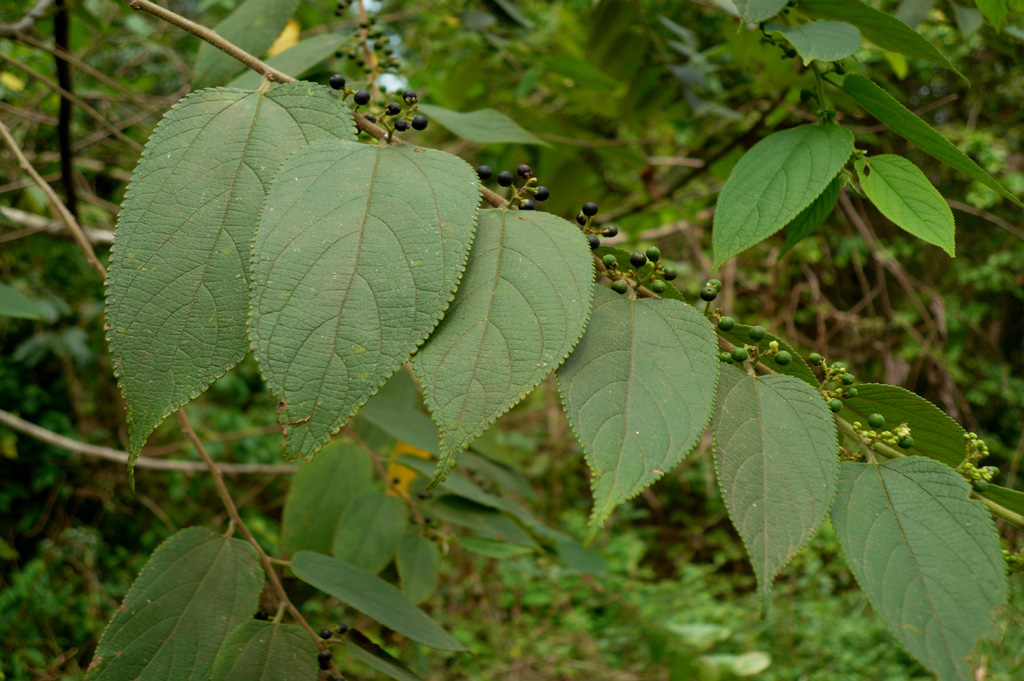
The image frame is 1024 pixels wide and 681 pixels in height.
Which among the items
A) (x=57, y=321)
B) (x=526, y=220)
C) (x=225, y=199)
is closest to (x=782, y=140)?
(x=526, y=220)

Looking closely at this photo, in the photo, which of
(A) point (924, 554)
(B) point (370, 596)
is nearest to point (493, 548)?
(B) point (370, 596)

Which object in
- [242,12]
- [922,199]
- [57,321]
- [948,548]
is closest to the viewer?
[948,548]

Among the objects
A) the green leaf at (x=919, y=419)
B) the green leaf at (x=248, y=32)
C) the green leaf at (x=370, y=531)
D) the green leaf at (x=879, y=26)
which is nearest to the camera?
the green leaf at (x=919, y=419)

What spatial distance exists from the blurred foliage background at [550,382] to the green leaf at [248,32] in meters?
1.19

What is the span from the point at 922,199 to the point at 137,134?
380 cm

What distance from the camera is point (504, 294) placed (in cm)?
69

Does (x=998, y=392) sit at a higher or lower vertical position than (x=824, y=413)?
lower

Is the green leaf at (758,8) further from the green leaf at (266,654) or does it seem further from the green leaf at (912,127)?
the green leaf at (266,654)

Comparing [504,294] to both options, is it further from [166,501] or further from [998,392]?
[998,392]

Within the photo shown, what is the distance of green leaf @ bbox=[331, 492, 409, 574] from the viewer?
1.36 meters

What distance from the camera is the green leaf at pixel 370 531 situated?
1356 mm

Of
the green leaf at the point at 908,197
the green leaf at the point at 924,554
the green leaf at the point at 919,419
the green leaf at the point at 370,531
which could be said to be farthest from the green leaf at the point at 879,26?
the green leaf at the point at 370,531

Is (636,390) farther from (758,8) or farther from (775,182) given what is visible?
(758,8)

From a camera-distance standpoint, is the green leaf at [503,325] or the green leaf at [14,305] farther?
the green leaf at [14,305]
